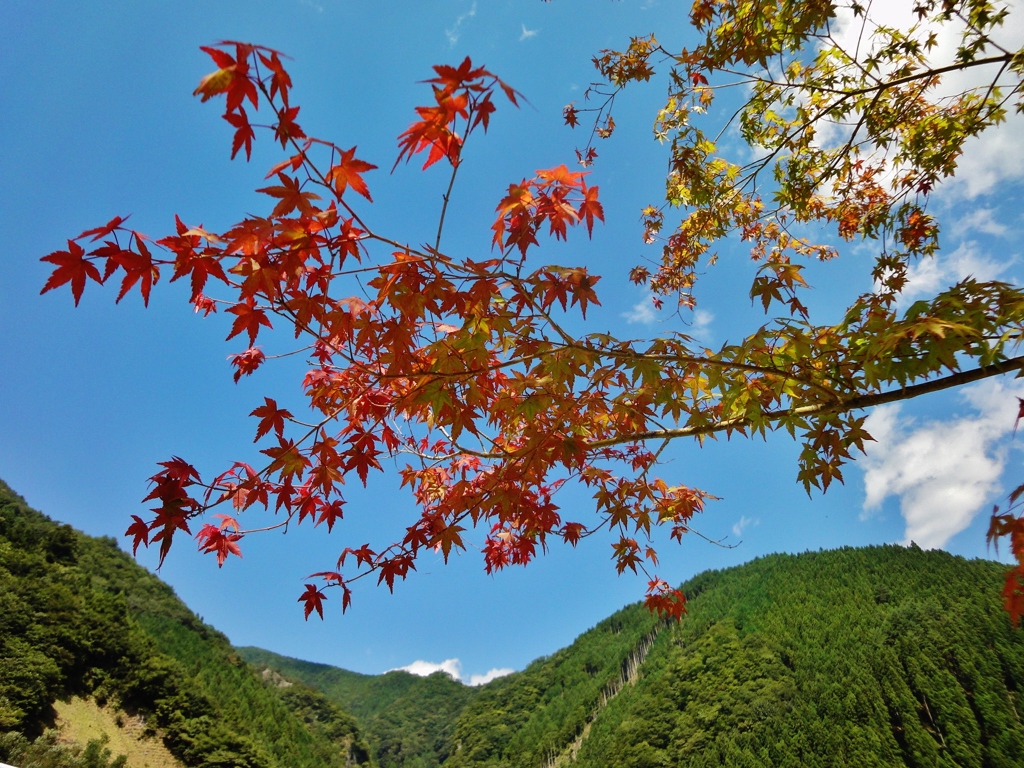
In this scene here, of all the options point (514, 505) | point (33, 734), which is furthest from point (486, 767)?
point (514, 505)

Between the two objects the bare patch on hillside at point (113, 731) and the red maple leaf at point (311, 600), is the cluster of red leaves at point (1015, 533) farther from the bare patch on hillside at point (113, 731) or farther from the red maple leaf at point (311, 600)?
the bare patch on hillside at point (113, 731)

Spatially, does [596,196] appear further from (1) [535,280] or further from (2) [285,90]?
(2) [285,90]

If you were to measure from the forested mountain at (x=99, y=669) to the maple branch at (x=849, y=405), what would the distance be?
2122cm

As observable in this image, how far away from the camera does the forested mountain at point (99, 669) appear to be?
1633cm

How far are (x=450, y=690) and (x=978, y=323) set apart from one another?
330 ft

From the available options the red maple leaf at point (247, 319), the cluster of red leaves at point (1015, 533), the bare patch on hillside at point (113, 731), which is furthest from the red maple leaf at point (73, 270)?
the bare patch on hillside at point (113, 731)

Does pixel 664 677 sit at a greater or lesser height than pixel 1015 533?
lesser

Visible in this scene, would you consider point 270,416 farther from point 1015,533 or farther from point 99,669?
point 99,669

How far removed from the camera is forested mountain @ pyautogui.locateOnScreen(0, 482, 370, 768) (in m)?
16.3

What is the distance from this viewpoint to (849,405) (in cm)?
207

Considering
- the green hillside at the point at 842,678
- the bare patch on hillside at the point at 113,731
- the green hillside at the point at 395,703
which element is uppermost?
the green hillside at the point at 842,678

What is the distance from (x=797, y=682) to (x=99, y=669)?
4331cm

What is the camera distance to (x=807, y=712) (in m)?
33.6

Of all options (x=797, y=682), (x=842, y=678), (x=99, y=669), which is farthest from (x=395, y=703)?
(x=99, y=669)
